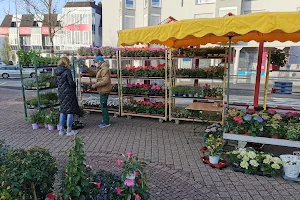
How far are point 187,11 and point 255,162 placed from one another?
19212 millimetres

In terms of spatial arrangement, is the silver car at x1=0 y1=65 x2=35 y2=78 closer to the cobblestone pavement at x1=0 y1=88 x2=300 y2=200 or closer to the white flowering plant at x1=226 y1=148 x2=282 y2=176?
the cobblestone pavement at x1=0 y1=88 x2=300 y2=200

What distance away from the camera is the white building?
18625 mm

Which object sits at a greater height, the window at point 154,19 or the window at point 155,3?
the window at point 155,3

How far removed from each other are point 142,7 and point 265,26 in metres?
22.2

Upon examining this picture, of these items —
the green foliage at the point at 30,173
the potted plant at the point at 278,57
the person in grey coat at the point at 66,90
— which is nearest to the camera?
the green foliage at the point at 30,173

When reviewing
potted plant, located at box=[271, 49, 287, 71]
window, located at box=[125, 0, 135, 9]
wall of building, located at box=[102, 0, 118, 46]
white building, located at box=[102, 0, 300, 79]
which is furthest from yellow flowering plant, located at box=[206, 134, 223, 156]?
window, located at box=[125, 0, 135, 9]

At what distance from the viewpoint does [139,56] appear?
7.27m

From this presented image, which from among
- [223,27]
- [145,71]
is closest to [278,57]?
[145,71]

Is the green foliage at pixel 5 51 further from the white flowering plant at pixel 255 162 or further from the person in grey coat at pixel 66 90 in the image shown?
the white flowering plant at pixel 255 162

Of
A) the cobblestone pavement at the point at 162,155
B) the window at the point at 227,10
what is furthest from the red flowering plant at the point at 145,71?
the window at the point at 227,10

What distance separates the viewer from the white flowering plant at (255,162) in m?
3.88

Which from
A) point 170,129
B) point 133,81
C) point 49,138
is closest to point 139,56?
point 133,81

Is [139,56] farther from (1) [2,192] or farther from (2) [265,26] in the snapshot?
(1) [2,192]

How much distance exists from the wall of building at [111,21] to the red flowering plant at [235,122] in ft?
71.8
